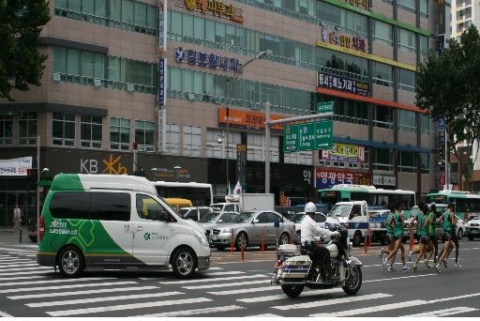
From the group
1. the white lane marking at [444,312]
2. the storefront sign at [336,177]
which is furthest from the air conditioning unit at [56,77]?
the white lane marking at [444,312]

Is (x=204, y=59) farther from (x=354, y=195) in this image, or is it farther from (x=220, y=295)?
(x=220, y=295)

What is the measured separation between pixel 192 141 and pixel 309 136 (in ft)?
45.0

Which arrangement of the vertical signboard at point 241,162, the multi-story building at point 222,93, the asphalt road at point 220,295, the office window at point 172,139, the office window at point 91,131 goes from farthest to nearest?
1. the office window at point 172,139
2. the vertical signboard at point 241,162
3. the office window at point 91,131
4. the multi-story building at point 222,93
5. the asphalt road at point 220,295

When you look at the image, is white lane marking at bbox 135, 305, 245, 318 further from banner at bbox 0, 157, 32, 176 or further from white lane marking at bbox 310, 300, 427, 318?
banner at bbox 0, 157, 32, 176

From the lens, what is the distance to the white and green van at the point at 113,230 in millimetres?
16594

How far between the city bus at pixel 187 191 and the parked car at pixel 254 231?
38.4 feet

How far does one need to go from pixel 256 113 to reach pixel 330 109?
17064 mm

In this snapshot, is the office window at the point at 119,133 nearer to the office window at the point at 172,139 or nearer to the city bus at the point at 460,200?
the office window at the point at 172,139

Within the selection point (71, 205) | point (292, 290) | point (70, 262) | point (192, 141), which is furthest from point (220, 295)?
point (192, 141)

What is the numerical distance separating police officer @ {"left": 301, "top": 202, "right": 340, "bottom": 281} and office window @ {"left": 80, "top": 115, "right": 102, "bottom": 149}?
3566cm

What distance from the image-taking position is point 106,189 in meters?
17.0

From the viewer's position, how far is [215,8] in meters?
54.4

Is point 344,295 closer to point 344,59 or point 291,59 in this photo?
point 291,59

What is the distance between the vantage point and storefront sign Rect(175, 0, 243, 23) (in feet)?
172
